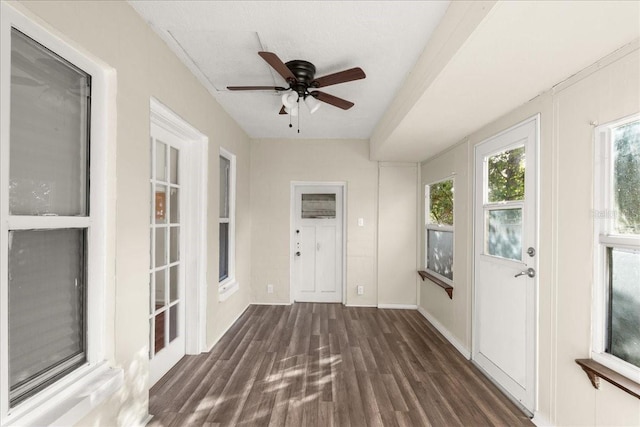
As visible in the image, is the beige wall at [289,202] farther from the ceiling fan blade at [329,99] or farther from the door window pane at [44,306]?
the door window pane at [44,306]

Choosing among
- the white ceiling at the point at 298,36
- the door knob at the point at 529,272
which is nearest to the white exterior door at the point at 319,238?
the white ceiling at the point at 298,36

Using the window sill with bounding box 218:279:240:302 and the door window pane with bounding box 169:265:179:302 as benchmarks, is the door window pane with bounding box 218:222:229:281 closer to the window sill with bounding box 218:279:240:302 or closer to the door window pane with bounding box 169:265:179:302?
the window sill with bounding box 218:279:240:302

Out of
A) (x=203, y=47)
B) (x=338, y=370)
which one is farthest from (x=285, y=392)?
(x=203, y=47)

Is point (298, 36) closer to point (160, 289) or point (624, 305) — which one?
point (160, 289)

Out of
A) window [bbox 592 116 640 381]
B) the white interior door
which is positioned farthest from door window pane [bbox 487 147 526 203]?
window [bbox 592 116 640 381]

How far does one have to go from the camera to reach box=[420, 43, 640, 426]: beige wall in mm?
1590

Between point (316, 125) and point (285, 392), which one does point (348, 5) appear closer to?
point (316, 125)

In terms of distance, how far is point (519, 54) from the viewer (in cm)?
160

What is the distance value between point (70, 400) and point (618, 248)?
2.78 m

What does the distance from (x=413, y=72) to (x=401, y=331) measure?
2.87 m

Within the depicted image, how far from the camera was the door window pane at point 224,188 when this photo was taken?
385cm

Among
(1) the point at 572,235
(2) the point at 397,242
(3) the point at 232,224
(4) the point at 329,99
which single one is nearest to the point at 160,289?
(3) the point at 232,224

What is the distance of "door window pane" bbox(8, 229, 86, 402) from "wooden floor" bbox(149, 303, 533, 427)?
953 millimetres

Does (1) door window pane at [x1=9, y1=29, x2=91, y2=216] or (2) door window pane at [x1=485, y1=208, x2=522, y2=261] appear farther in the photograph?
(2) door window pane at [x1=485, y1=208, x2=522, y2=261]
